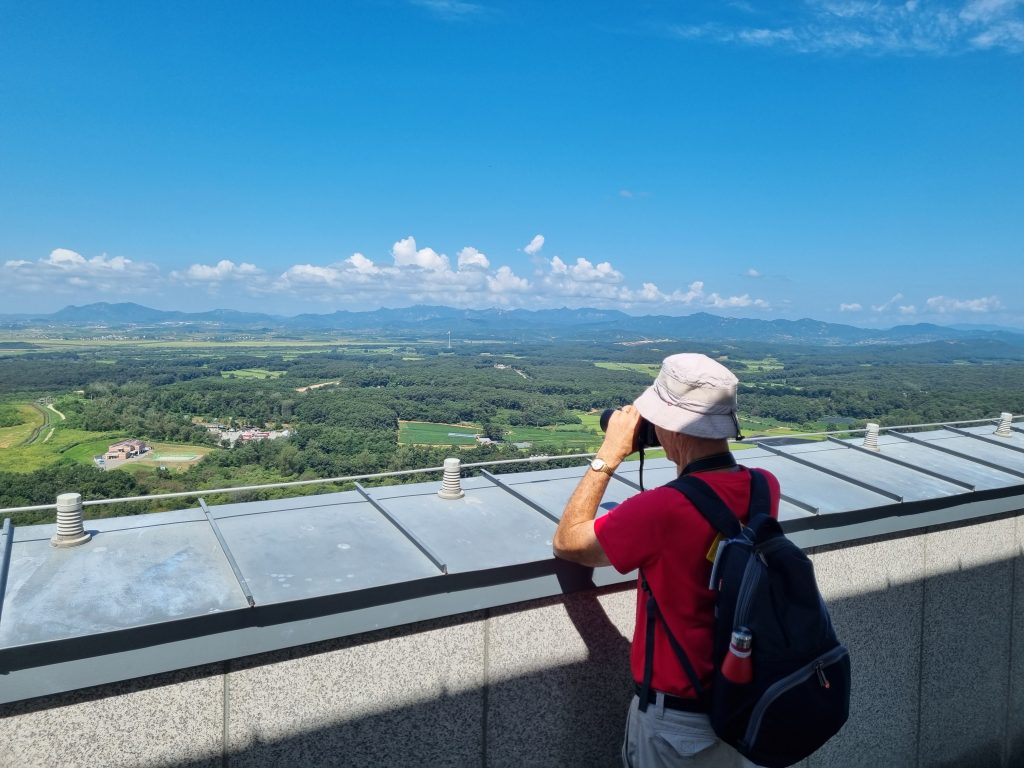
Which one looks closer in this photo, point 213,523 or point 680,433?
point 680,433

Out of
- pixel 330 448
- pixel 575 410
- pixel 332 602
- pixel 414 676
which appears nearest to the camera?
pixel 332 602

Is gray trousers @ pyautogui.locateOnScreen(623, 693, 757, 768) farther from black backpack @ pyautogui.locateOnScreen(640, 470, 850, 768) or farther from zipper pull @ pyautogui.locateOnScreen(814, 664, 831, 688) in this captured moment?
zipper pull @ pyautogui.locateOnScreen(814, 664, 831, 688)

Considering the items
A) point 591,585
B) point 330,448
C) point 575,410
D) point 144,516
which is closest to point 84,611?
point 144,516

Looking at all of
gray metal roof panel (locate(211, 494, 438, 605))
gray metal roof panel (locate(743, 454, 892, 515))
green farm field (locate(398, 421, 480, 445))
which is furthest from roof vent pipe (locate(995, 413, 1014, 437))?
green farm field (locate(398, 421, 480, 445))

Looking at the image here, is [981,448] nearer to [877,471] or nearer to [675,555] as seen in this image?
[877,471]

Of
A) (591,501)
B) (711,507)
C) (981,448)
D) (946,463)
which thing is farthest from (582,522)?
(981,448)

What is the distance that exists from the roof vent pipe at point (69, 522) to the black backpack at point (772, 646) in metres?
2.20

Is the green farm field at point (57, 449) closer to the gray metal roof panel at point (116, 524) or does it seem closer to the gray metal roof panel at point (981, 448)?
the gray metal roof panel at point (116, 524)

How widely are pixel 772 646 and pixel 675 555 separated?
33 cm

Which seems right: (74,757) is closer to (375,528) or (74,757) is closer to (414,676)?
(414,676)

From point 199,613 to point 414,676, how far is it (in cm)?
78

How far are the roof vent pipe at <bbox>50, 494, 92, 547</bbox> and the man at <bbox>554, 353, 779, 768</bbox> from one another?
1799 mm

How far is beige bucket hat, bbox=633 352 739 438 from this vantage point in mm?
1985

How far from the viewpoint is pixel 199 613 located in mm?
1984
